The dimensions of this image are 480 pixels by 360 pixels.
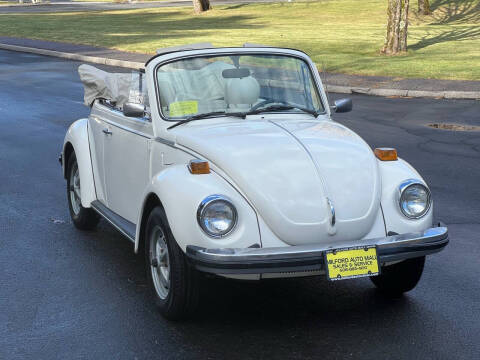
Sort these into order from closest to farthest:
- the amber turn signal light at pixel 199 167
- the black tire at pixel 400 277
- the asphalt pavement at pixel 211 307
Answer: the asphalt pavement at pixel 211 307
the amber turn signal light at pixel 199 167
the black tire at pixel 400 277

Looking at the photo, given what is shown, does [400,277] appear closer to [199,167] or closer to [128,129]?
[199,167]

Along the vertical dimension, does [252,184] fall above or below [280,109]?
below

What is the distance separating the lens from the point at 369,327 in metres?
5.26

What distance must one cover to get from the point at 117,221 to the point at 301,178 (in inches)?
77.0

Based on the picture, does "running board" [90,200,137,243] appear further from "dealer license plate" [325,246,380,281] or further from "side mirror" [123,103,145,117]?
"dealer license plate" [325,246,380,281]

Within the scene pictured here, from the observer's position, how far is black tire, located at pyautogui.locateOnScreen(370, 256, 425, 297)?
5633mm

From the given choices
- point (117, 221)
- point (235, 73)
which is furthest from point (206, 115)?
point (117, 221)

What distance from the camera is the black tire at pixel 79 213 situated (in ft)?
24.9

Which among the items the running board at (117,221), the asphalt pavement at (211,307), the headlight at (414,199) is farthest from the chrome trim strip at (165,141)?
the headlight at (414,199)

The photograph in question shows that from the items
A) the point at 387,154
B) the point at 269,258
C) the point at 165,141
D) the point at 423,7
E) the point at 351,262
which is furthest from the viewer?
the point at 423,7

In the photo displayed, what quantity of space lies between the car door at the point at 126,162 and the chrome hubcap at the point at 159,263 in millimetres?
495

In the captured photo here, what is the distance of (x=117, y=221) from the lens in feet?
21.5

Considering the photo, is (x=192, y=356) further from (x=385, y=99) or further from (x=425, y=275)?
(x=385, y=99)

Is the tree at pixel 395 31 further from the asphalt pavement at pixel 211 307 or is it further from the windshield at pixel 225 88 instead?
the windshield at pixel 225 88
